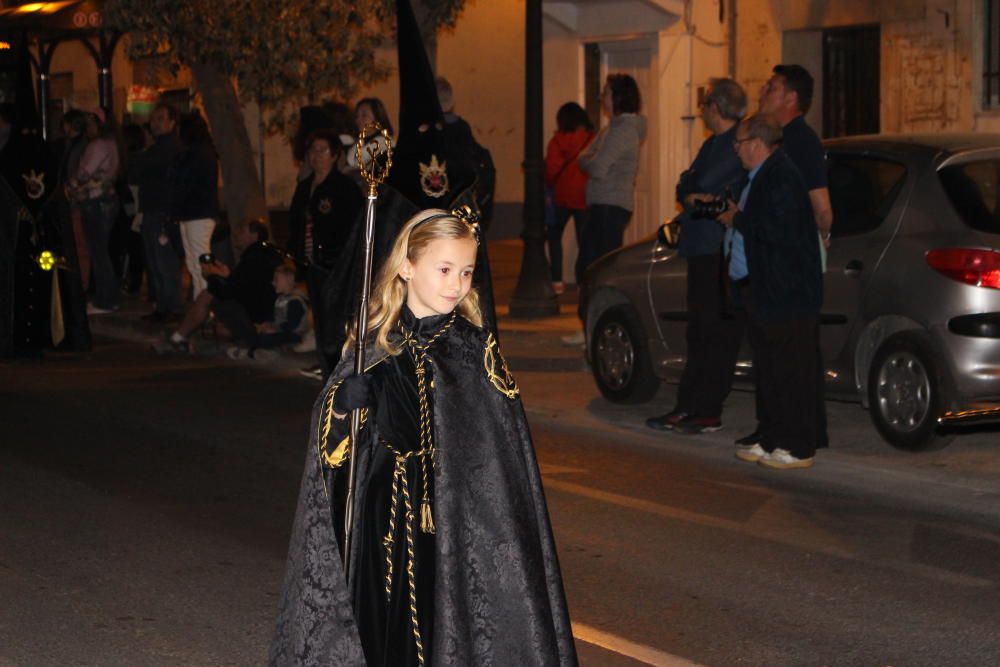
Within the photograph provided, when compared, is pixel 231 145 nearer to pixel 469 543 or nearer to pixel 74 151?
pixel 74 151

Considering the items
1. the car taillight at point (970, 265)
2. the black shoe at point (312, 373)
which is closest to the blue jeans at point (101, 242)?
the black shoe at point (312, 373)

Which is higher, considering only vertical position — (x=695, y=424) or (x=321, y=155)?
(x=321, y=155)

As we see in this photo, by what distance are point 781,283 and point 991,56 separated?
6574 millimetres

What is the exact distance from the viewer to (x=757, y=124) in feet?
Result: 27.7

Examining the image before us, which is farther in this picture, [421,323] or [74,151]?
[74,151]

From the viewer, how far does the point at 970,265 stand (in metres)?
8.46

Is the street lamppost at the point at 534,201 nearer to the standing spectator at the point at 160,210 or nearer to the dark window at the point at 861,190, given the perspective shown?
the standing spectator at the point at 160,210

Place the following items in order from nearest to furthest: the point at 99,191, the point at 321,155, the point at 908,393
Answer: the point at 908,393 < the point at 321,155 < the point at 99,191

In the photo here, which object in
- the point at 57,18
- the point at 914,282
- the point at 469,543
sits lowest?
the point at 469,543

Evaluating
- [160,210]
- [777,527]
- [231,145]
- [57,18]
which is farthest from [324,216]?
[57,18]

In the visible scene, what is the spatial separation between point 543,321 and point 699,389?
16.6 ft

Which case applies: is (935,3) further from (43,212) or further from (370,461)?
(370,461)

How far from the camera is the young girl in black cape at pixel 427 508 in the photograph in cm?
425

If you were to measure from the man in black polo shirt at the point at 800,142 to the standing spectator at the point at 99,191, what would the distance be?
27.8 ft
